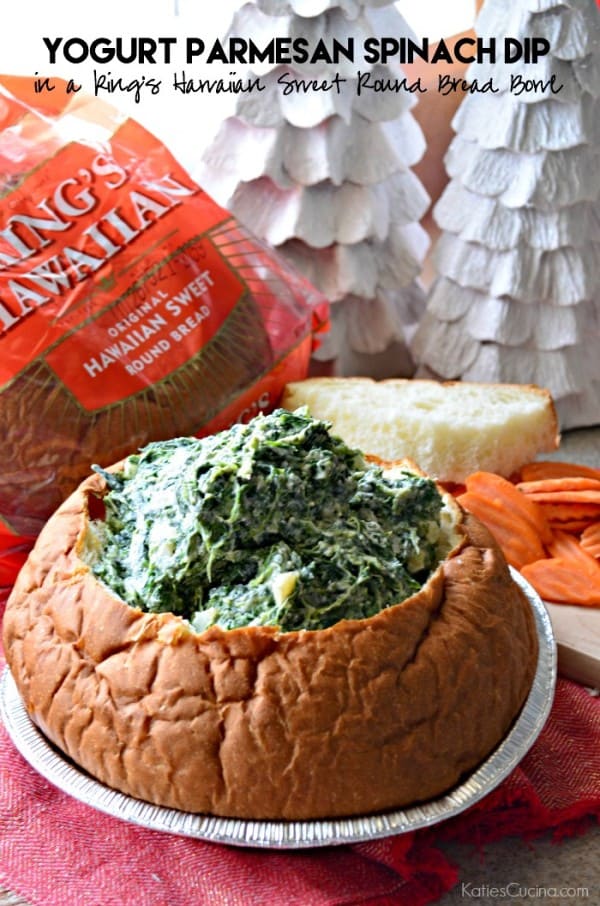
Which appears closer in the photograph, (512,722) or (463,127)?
(512,722)

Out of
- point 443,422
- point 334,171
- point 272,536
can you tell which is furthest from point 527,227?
point 272,536

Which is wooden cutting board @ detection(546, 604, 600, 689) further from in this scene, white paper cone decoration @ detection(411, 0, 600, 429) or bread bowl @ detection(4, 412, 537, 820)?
white paper cone decoration @ detection(411, 0, 600, 429)

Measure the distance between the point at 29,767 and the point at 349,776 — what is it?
1.42 ft

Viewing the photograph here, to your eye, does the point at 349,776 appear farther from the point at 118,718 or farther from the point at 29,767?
the point at 29,767

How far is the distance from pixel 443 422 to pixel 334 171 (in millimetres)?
575

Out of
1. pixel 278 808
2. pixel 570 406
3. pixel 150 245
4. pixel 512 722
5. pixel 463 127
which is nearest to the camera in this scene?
pixel 278 808

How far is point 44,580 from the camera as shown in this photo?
1.13 meters

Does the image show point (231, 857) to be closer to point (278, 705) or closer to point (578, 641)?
point (278, 705)

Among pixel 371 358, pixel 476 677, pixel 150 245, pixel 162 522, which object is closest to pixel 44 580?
pixel 162 522

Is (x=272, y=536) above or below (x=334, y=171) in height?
below

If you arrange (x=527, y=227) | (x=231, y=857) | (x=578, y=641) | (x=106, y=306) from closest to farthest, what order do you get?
1. (x=231, y=857)
2. (x=578, y=641)
3. (x=106, y=306)
4. (x=527, y=227)

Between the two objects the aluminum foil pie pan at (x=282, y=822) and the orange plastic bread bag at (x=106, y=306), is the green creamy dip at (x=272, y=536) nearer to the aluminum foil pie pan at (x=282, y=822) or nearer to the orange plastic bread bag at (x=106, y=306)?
the aluminum foil pie pan at (x=282, y=822)

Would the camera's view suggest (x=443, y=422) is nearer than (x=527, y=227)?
Yes

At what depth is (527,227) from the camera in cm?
193
